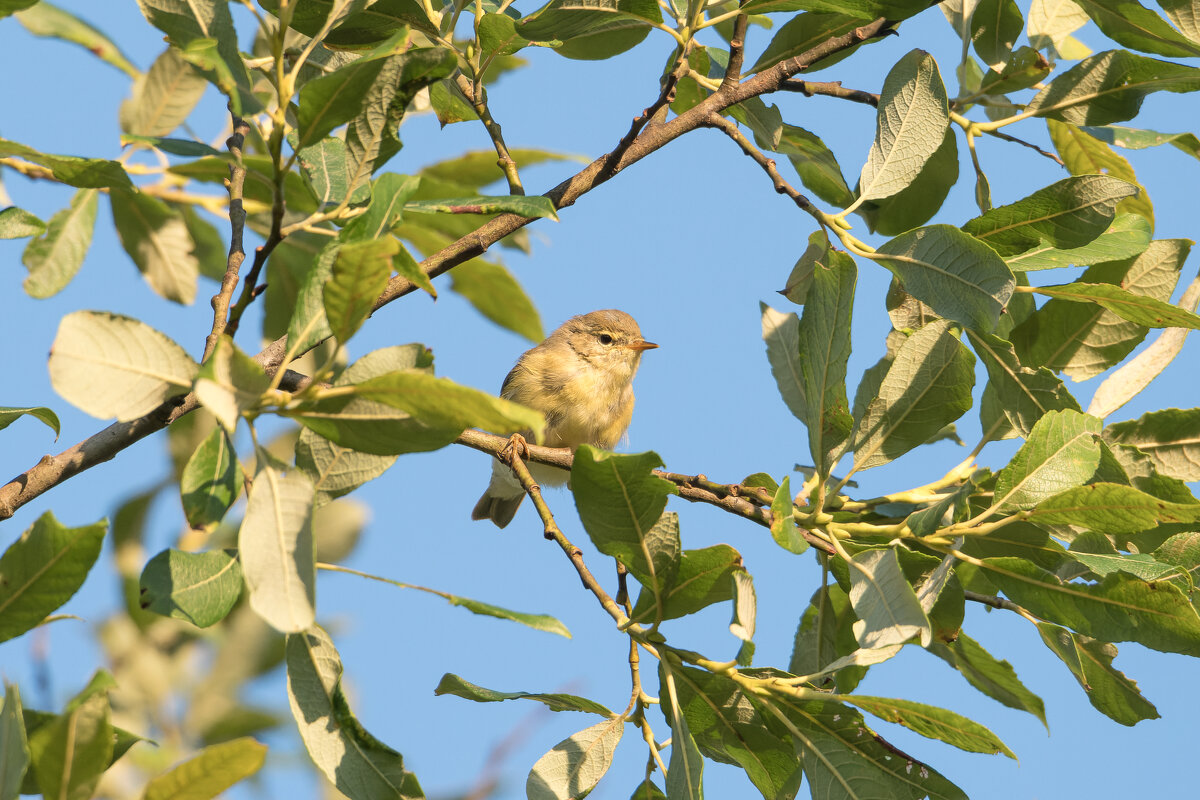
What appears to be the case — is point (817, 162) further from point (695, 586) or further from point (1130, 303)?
point (695, 586)

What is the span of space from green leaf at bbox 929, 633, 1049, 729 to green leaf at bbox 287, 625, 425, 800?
1509 mm

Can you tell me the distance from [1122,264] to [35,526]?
8.29 feet

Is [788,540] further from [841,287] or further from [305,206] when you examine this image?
[305,206]

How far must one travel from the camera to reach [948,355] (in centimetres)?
234

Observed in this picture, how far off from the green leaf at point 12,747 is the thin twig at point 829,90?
6.92ft

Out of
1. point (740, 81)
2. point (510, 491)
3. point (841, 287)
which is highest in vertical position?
point (740, 81)

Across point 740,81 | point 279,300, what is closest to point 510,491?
point 279,300

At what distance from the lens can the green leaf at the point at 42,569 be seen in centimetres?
159

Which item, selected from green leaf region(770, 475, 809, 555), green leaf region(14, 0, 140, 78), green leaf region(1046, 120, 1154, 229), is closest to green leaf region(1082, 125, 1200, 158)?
green leaf region(1046, 120, 1154, 229)

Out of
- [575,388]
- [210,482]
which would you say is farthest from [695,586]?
[575,388]

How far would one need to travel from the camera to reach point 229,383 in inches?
59.0

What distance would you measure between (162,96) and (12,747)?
244cm

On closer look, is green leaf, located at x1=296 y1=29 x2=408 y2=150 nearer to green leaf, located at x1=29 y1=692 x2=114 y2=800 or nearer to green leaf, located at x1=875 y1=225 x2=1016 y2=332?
green leaf, located at x1=29 y1=692 x2=114 y2=800

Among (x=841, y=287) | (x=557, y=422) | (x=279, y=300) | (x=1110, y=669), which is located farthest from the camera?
(x=557, y=422)
